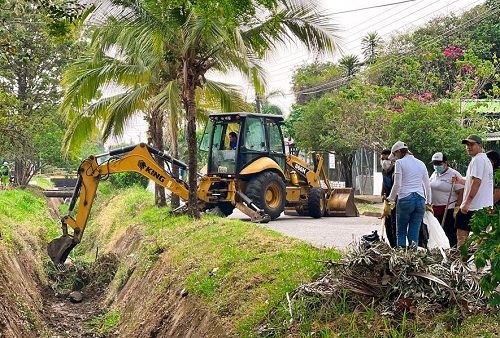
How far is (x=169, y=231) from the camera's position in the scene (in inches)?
717

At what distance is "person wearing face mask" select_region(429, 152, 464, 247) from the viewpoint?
11.4m

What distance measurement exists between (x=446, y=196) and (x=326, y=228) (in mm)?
9126

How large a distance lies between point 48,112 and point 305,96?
25317 mm

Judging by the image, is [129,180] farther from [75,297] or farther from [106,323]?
[106,323]

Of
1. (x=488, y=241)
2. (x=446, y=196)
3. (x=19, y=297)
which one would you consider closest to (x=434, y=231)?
(x=446, y=196)

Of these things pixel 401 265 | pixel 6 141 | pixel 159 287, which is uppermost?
pixel 6 141

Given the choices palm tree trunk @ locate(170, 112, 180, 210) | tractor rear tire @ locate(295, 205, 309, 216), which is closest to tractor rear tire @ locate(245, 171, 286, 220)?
tractor rear tire @ locate(295, 205, 309, 216)

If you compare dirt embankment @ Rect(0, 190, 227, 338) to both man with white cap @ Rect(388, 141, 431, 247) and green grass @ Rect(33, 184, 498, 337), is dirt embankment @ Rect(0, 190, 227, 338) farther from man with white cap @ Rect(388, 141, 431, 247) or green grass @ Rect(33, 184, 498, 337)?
man with white cap @ Rect(388, 141, 431, 247)

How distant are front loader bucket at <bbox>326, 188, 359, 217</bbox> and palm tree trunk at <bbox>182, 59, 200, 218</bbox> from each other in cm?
699

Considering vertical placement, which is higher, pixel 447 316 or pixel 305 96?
pixel 305 96

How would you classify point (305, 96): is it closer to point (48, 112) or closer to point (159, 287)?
point (48, 112)

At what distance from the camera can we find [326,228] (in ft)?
67.1

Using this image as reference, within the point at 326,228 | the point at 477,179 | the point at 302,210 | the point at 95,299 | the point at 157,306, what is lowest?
the point at 95,299

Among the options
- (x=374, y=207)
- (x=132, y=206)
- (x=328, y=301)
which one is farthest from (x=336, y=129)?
(x=328, y=301)
